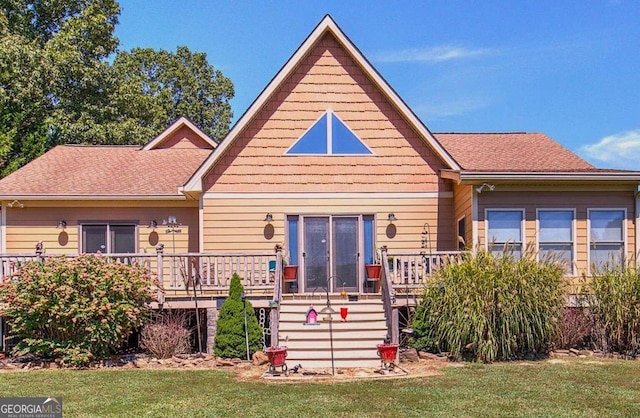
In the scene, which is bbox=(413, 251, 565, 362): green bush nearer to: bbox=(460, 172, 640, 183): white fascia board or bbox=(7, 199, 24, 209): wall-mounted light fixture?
bbox=(460, 172, 640, 183): white fascia board

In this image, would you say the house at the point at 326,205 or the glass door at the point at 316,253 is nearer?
Result: the house at the point at 326,205

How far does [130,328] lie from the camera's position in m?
12.8

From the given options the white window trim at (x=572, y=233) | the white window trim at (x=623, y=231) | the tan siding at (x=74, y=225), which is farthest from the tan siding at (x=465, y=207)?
the tan siding at (x=74, y=225)

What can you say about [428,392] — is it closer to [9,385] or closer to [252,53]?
[9,385]

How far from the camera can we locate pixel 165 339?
42.8ft

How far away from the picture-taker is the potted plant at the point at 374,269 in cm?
1532

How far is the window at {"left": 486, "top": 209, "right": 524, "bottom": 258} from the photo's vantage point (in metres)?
14.7

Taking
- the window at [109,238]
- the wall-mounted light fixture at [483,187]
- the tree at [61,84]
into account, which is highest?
the tree at [61,84]

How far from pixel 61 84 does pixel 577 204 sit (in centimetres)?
2187

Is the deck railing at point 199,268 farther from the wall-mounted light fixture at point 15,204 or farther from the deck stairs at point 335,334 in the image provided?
the wall-mounted light fixture at point 15,204

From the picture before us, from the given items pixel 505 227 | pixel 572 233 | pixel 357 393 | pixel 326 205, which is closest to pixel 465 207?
pixel 505 227

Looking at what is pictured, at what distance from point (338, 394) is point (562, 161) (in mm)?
10254

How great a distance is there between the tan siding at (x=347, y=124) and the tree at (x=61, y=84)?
12905mm

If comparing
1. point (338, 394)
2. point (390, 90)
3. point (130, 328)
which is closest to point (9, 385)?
point (130, 328)
